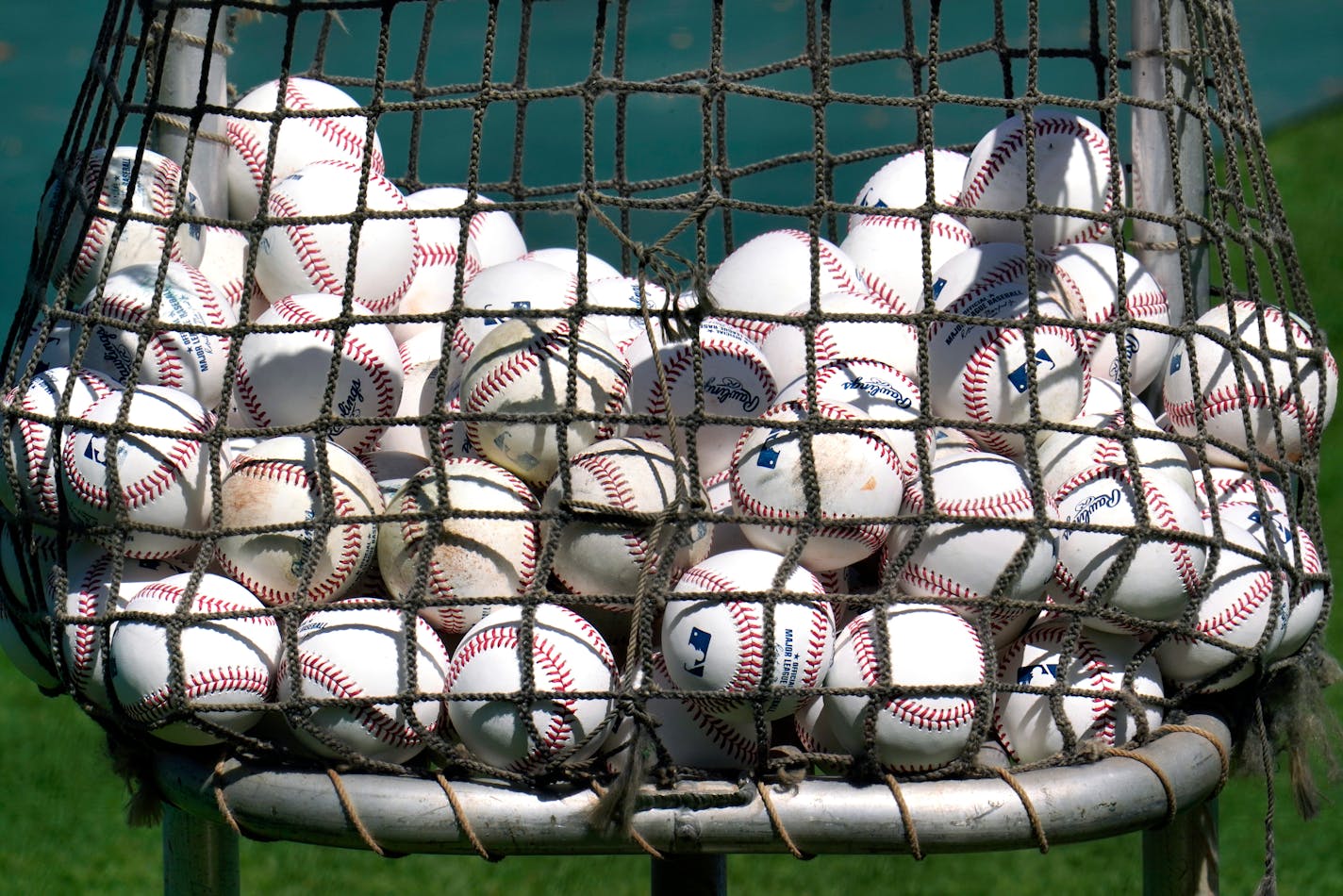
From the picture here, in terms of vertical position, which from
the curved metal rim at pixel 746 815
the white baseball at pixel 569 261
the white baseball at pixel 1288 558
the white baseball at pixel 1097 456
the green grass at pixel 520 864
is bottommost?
the green grass at pixel 520 864

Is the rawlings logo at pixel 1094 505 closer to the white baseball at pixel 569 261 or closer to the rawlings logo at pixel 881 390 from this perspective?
the rawlings logo at pixel 881 390

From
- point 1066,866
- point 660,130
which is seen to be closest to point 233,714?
point 1066,866

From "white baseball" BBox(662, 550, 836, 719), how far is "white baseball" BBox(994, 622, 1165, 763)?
0.29 metres

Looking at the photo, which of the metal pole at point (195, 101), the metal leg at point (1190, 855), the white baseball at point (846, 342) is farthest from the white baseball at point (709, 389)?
the metal leg at point (1190, 855)

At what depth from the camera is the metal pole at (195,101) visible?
8.22ft

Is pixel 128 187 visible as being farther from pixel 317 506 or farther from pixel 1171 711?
pixel 1171 711

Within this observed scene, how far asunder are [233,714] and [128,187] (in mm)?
731

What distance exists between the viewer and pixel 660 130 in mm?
7090

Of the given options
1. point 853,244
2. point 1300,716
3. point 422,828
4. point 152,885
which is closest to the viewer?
point 422,828

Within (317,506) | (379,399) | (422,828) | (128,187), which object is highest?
(128,187)

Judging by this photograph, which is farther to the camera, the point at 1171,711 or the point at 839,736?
the point at 1171,711

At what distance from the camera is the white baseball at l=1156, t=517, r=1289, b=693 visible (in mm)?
2143

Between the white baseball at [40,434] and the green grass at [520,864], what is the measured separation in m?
3.16

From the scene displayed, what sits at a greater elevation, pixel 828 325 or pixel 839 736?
pixel 828 325
